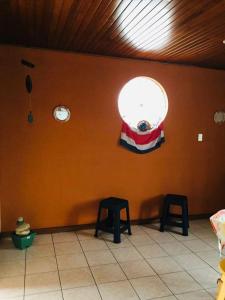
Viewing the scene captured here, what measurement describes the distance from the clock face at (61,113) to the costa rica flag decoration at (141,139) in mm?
775

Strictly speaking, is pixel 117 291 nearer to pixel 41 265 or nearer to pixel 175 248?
pixel 41 265

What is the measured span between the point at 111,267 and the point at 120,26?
7.60ft

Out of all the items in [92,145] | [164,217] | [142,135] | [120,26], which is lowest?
[164,217]

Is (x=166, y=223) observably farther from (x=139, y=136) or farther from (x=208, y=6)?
(x=208, y=6)

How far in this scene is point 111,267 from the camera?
2617mm

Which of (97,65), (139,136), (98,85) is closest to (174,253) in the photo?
(139,136)

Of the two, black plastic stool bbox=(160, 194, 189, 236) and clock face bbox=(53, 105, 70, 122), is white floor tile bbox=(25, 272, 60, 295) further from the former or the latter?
clock face bbox=(53, 105, 70, 122)

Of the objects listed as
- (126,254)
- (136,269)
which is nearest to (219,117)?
(126,254)

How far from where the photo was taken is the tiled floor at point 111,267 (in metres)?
2.21

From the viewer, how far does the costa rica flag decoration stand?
142 inches

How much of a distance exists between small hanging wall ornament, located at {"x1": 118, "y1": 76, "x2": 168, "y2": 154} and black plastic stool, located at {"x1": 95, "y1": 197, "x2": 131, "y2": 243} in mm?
782

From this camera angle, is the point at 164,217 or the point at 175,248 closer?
the point at 175,248

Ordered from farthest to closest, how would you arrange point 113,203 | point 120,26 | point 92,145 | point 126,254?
1. point 92,145
2. point 113,203
3. point 126,254
4. point 120,26

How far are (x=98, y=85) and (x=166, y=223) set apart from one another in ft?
6.78
